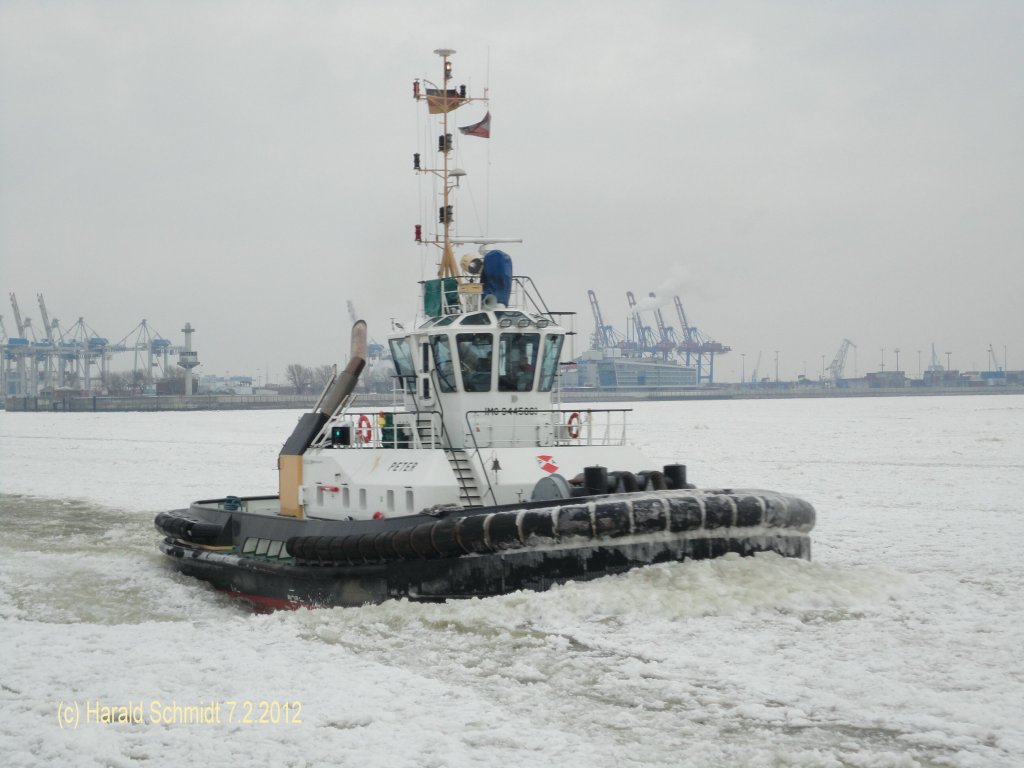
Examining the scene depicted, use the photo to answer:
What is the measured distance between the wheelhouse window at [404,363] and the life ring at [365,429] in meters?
0.62

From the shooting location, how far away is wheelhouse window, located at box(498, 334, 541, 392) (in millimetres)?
12188

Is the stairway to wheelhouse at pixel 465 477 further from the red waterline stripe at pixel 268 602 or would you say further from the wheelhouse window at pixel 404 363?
the red waterline stripe at pixel 268 602

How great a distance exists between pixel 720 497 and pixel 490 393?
3.04m

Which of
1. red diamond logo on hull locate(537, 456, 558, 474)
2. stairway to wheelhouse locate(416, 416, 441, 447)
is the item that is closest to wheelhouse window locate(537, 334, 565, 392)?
red diamond logo on hull locate(537, 456, 558, 474)

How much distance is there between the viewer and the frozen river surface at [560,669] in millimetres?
6691

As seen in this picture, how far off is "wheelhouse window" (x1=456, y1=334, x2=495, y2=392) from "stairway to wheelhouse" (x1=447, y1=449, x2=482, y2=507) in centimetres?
85

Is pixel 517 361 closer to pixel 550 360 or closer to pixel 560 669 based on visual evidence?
pixel 550 360

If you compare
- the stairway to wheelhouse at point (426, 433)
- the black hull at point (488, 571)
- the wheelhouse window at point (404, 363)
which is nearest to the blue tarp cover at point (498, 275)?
the wheelhouse window at point (404, 363)

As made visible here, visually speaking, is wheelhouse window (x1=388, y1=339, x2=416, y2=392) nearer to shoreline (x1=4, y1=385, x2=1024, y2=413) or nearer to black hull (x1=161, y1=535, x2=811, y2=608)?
black hull (x1=161, y1=535, x2=811, y2=608)

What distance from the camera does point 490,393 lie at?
12180mm

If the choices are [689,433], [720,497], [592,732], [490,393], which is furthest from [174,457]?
[592,732]

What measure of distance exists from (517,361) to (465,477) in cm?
160

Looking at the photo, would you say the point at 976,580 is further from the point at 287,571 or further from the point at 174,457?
the point at 174,457

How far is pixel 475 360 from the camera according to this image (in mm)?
12125
